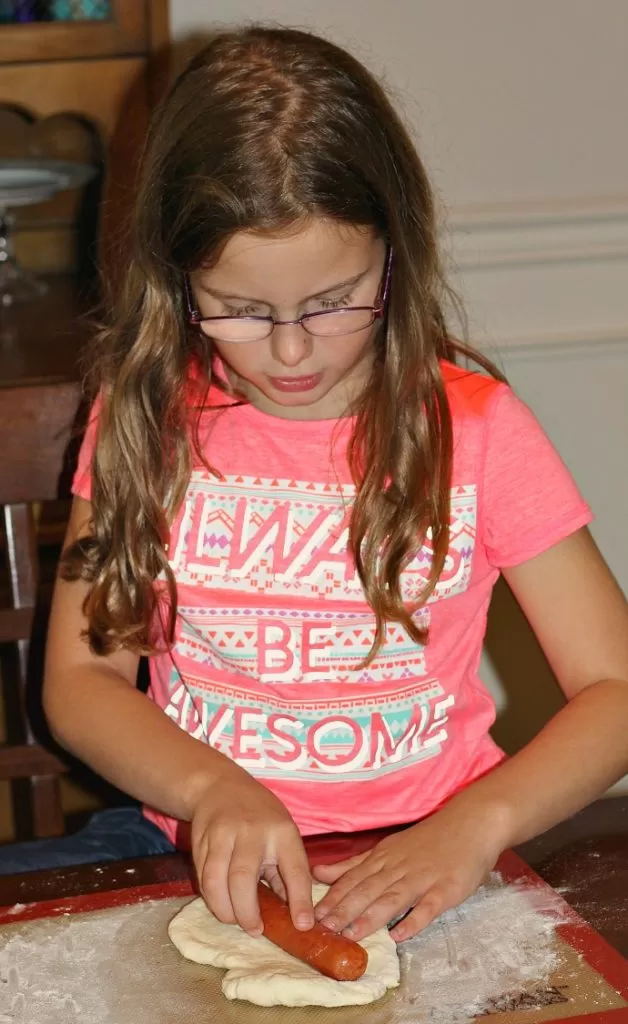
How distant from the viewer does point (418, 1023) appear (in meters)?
0.79

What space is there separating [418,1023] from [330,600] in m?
0.44

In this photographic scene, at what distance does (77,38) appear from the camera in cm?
171

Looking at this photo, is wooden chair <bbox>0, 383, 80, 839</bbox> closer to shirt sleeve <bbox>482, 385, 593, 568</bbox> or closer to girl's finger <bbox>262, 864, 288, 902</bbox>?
shirt sleeve <bbox>482, 385, 593, 568</bbox>

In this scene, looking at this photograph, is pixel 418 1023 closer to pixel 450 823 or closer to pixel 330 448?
pixel 450 823

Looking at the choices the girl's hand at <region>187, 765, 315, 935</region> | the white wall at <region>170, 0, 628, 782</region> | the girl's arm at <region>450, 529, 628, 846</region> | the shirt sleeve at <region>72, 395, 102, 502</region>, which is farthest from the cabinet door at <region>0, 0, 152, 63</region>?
the girl's hand at <region>187, 765, 315, 935</region>

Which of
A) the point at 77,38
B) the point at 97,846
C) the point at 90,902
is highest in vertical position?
the point at 77,38

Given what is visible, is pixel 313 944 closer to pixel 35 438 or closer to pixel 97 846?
pixel 97 846

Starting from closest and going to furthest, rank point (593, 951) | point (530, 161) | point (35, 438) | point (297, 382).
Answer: point (593, 951), point (297, 382), point (35, 438), point (530, 161)

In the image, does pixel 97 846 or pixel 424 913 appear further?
pixel 97 846

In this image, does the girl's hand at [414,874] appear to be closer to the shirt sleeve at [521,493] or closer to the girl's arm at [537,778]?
the girl's arm at [537,778]

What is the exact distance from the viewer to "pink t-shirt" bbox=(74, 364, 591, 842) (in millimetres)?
1158

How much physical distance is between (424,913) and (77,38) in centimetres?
128

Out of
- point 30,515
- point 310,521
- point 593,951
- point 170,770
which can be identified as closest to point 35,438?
point 30,515

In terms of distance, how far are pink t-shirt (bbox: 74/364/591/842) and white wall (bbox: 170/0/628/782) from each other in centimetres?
55
